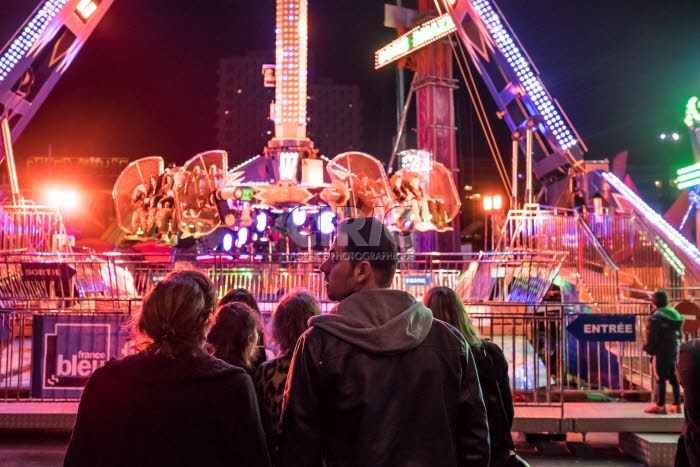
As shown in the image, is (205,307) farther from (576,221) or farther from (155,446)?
(576,221)

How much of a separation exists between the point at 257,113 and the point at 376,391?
102 ft

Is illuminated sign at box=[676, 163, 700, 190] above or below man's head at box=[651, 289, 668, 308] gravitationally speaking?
above

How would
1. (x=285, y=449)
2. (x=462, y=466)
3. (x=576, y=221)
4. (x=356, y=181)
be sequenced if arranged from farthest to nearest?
1. (x=356, y=181)
2. (x=576, y=221)
3. (x=462, y=466)
4. (x=285, y=449)

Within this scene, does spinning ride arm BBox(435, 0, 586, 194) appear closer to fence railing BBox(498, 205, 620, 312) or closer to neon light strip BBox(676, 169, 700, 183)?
fence railing BBox(498, 205, 620, 312)

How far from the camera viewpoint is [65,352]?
8.74m

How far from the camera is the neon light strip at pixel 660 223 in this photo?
549 inches

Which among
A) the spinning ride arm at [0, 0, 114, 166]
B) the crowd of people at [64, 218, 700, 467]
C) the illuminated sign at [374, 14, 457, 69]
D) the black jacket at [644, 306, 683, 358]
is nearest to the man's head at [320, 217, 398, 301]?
the crowd of people at [64, 218, 700, 467]

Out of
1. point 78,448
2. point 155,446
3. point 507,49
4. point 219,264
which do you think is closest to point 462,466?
point 155,446

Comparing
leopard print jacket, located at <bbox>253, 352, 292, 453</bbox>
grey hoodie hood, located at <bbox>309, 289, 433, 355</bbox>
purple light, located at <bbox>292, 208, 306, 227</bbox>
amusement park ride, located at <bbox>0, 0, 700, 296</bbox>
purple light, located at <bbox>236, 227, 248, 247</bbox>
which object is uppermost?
amusement park ride, located at <bbox>0, 0, 700, 296</bbox>

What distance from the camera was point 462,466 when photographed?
270 cm

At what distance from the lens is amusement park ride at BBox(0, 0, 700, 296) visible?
15.8m

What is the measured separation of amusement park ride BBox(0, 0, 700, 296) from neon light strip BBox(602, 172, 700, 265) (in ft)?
0.16

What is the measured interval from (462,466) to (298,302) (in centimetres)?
160

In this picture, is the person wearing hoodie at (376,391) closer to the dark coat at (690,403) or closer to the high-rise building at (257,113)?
the dark coat at (690,403)
